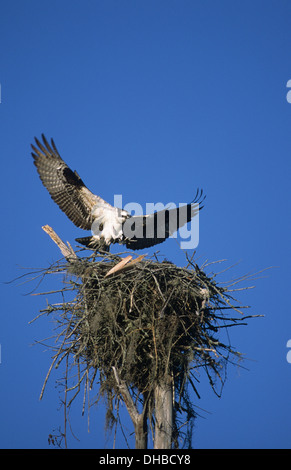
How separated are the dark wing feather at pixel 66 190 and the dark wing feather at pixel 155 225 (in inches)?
26.7

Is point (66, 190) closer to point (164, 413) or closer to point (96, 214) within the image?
point (96, 214)

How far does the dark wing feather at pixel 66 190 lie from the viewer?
10.4 m

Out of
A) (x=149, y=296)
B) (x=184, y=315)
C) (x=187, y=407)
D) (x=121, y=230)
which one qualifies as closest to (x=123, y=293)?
(x=149, y=296)

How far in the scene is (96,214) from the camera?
34.0 ft

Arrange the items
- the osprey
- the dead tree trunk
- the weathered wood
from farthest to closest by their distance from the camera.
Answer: the osprey < the weathered wood < the dead tree trunk

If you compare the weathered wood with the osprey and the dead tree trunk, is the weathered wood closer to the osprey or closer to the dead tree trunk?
the osprey

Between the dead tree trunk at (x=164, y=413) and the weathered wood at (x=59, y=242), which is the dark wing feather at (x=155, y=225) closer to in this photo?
the weathered wood at (x=59, y=242)

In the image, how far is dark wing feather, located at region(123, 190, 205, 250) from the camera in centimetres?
1044

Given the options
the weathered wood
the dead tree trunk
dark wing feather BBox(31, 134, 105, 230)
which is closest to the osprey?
dark wing feather BBox(31, 134, 105, 230)

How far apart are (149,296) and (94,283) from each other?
0.80 meters

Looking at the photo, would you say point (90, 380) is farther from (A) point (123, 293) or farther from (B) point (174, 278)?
(B) point (174, 278)

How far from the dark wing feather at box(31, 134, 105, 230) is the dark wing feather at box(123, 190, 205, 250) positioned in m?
0.68

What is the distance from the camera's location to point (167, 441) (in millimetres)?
6848
